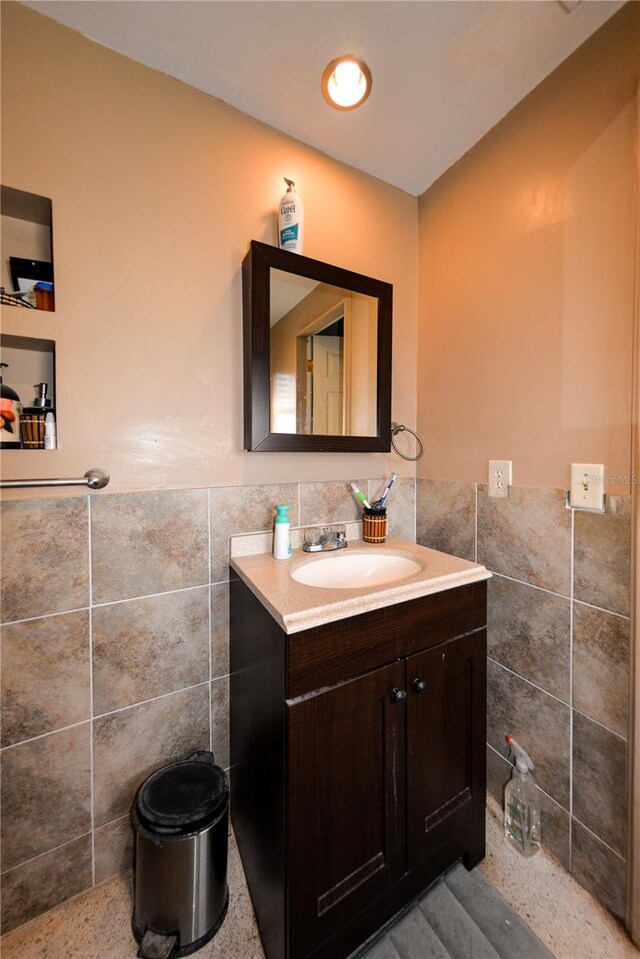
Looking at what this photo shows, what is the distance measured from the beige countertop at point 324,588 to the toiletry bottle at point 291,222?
954mm

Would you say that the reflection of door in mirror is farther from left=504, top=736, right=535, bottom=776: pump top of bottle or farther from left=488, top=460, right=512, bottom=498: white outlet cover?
left=504, top=736, right=535, bottom=776: pump top of bottle

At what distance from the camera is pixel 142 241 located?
0.95 metres

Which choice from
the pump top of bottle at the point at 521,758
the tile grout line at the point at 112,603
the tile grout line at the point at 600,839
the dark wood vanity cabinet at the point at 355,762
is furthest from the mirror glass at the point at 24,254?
the tile grout line at the point at 600,839

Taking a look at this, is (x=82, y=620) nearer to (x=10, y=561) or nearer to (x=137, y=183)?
(x=10, y=561)

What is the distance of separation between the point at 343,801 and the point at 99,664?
26.8 inches

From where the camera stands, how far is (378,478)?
4.44ft

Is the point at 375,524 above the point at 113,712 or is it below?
above

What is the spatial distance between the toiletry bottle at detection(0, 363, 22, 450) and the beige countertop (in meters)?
0.62

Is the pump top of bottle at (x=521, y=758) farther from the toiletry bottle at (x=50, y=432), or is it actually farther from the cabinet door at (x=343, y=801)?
the toiletry bottle at (x=50, y=432)

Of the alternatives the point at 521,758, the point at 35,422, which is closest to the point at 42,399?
the point at 35,422

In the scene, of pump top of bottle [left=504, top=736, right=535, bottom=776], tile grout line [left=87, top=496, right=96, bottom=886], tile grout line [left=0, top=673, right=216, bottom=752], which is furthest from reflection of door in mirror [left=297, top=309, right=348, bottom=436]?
pump top of bottle [left=504, top=736, right=535, bottom=776]

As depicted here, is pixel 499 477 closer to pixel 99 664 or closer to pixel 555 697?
pixel 555 697

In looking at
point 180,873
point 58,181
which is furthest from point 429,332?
point 180,873

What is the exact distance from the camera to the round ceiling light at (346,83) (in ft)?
3.11
